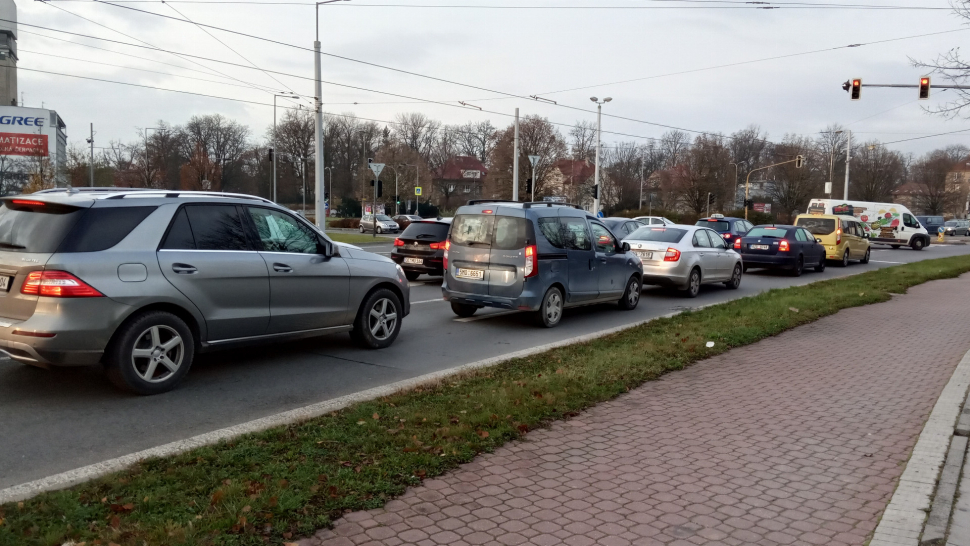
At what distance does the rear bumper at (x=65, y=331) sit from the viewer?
5.88 m

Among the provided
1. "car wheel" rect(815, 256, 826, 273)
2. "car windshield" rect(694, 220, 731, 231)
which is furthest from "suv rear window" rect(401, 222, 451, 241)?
"car wheel" rect(815, 256, 826, 273)

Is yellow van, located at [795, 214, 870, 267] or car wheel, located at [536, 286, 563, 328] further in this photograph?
yellow van, located at [795, 214, 870, 267]

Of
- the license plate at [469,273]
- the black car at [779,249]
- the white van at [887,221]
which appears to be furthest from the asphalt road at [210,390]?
the white van at [887,221]

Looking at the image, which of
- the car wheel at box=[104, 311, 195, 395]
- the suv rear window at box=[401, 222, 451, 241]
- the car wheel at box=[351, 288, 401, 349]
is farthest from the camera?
the suv rear window at box=[401, 222, 451, 241]

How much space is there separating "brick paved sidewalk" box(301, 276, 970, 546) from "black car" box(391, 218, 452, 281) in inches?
369

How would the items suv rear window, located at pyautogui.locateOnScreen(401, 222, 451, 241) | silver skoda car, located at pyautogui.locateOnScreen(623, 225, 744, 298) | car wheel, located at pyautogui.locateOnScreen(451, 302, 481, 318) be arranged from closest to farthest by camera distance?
car wheel, located at pyautogui.locateOnScreen(451, 302, 481, 318) → silver skoda car, located at pyautogui.locateOnScreen(623, 225, 744, 298) → suv rear window, located at pyautogui.locateOnScreen(401, 222, 451, 241)

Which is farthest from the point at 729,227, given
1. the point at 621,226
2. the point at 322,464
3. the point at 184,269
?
the point at 322,464

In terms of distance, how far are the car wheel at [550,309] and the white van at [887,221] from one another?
118ft

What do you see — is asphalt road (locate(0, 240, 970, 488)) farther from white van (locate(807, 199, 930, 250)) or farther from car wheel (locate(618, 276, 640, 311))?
white van (locate(807, 199, 930, 250))

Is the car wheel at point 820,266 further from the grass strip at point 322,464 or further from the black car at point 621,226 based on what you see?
the grass strip at point 322,464

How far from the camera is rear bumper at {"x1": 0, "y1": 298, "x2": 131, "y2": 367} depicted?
19.3ft

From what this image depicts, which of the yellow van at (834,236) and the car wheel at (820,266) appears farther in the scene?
the yellow van at (834,236)

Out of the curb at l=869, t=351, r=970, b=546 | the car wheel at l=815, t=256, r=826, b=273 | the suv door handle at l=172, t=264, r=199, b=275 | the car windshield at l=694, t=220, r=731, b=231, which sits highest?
the car windshield at l=694, t=220, r=731, b=231

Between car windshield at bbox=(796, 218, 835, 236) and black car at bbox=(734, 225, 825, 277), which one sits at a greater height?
car windshield at bbox=(796, 218, 835, 236)
